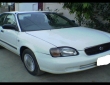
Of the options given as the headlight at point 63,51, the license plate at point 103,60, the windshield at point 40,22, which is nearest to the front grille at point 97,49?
the license plate at point 103,60

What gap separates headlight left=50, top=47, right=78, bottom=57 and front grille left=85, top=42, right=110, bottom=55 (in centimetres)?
26

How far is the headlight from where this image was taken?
2.86 metres

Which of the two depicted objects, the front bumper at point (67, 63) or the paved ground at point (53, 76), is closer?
the front bumper at point (67, 63)

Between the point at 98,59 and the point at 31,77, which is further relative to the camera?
the point at 31,77

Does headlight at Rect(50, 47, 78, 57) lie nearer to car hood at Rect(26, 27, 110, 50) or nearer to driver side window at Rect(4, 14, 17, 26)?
car hood at Rect(26, 27, 110, 50)

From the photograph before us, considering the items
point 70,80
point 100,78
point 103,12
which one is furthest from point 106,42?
point 103,12

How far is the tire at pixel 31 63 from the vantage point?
10.5 ft

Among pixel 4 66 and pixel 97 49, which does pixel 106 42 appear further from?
pixel 4 66

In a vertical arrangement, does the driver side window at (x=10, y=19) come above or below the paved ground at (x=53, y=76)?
above

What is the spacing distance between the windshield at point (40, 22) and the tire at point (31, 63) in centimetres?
64

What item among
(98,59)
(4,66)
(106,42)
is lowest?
(4,66)

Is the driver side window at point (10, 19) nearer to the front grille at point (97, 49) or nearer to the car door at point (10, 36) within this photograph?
the car door at point (10, 36)

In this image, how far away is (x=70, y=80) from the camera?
318cm

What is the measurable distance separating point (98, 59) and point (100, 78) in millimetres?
474
